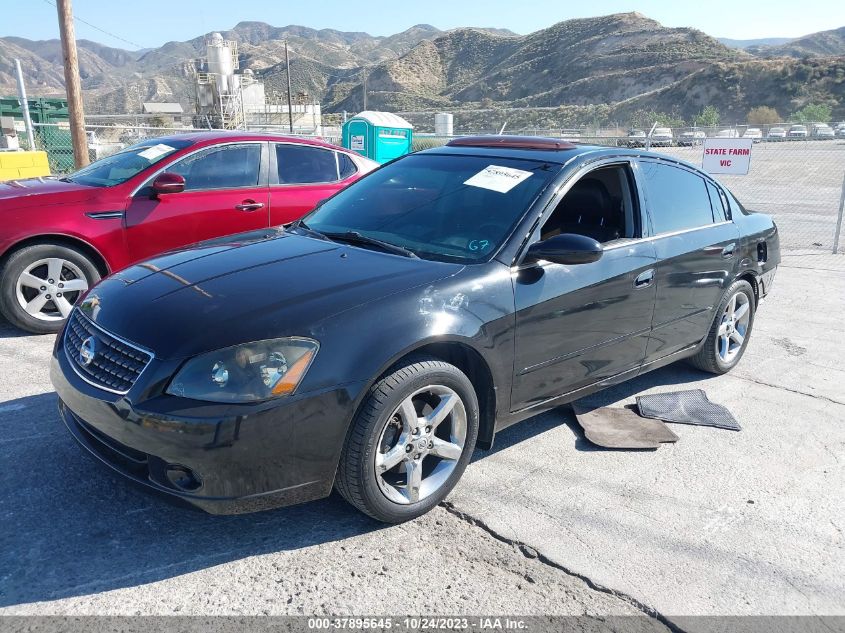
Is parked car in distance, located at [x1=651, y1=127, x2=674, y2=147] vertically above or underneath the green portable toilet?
underneath

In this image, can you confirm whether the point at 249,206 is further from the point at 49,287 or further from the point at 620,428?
the point at 620,428

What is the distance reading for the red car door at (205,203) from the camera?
5.89m

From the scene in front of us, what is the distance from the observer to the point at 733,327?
17.4 ft

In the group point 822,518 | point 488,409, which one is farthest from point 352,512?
point 822,518

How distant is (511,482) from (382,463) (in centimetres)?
90

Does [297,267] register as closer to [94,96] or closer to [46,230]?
[46,230]

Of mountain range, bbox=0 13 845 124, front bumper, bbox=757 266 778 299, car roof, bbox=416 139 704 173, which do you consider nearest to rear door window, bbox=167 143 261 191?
car roof, bbox=416 139 704 173

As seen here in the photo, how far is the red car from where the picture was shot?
5.51 meters

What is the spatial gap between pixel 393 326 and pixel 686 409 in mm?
2557

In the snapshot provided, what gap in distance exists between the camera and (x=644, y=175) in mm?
4406

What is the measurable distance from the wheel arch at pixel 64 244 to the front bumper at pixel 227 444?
3205 mm

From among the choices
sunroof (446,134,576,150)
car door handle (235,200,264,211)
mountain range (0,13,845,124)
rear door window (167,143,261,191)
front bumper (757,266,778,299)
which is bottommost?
front bumper (757,266,778,299)

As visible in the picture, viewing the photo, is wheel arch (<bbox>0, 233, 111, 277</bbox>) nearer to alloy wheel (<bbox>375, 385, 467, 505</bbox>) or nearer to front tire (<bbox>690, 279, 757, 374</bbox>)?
alloy wheel (<bbox>375, 385, 467, 505</bbox>)

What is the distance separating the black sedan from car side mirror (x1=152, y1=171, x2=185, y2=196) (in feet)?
6.77
